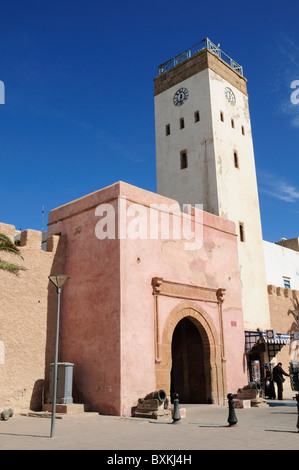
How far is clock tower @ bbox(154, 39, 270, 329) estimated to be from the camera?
21000 mm

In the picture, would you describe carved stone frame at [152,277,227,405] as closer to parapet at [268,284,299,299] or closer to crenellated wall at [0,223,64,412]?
crenellated wall at [0,223,64,412]

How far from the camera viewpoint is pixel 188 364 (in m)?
17.0

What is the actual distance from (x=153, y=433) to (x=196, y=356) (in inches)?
311

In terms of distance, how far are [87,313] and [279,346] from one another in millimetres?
10294

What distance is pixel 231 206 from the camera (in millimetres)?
21094

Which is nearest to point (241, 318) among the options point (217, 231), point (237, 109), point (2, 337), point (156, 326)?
point (217, 231)

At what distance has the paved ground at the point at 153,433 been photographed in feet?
24.4

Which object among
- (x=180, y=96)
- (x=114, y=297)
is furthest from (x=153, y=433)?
(x=180, y=96)

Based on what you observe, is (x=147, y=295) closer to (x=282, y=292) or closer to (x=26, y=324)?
(x=26, y=324)

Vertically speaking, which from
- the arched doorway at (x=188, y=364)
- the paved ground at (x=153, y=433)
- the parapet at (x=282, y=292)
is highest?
the parapet at (x=282, y=292)

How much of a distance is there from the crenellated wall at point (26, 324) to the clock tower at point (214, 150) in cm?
907

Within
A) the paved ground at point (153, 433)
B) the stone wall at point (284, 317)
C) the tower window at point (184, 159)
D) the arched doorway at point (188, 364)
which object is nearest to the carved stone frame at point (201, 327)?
the arched doorway at point (188, 364)

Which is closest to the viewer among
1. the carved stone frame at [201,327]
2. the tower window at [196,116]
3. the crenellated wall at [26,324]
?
the crenellated wall at [26,324]

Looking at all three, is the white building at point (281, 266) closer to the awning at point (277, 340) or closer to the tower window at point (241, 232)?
the awning at point (277, 340)
